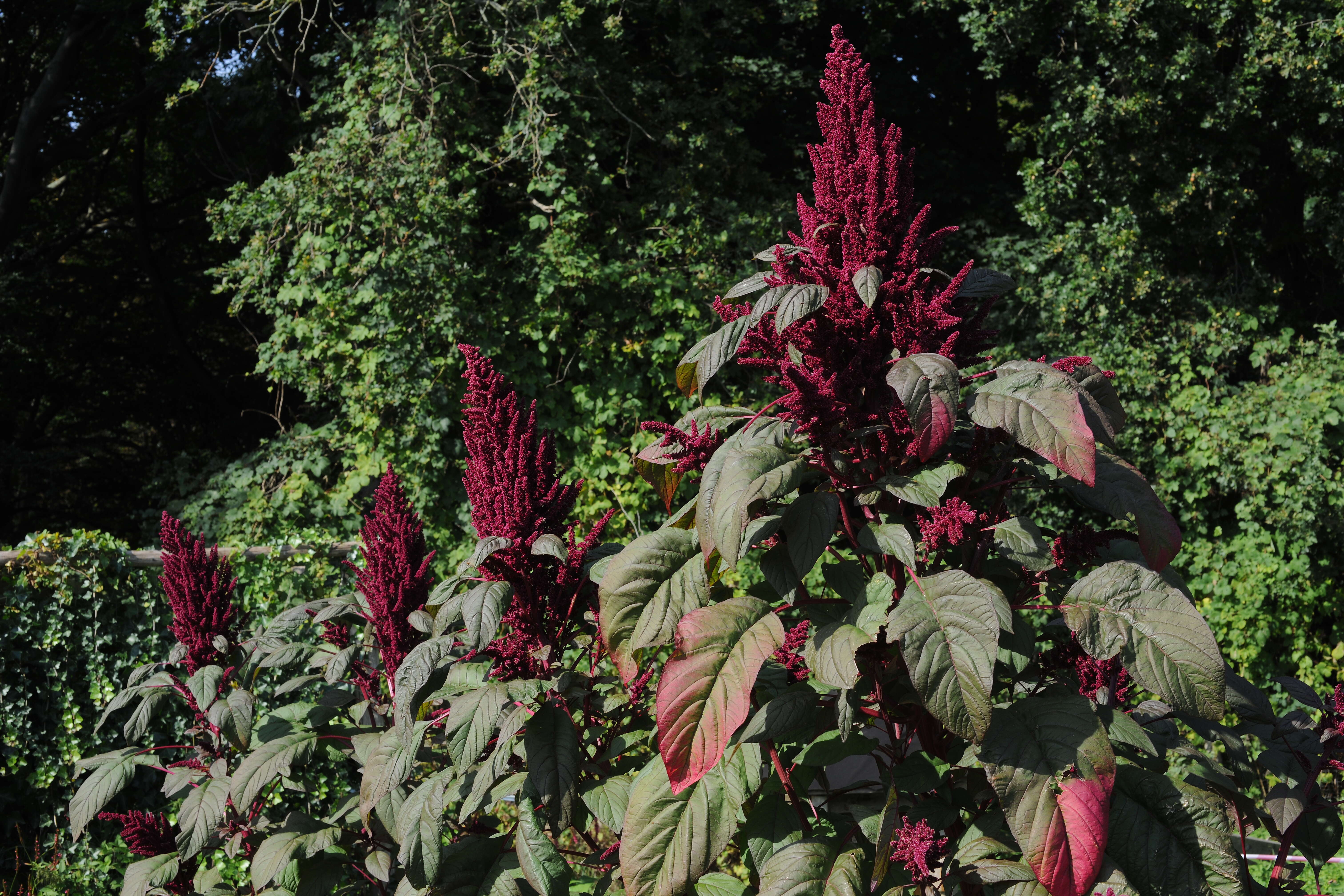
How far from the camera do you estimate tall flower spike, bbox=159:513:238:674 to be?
238cm

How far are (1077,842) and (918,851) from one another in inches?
8.1

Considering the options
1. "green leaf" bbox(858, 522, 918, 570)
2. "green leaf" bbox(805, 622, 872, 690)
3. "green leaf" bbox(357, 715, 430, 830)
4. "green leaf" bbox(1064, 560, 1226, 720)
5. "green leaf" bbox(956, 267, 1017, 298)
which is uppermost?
"green leaf" bbox(956, 267, 1017, 298)

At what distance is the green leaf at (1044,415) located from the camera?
127 cm

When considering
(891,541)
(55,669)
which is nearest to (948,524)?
(891,541)

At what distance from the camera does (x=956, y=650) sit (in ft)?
4.17

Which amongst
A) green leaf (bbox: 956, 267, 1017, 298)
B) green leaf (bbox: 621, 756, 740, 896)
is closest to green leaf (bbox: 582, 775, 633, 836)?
green leaf (bbox: 621, 756, 740, 896)

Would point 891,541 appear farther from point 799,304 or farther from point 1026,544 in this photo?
point 799,304

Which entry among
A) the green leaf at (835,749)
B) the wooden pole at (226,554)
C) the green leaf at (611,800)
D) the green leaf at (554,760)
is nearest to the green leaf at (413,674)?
the green leaf at (554,760)

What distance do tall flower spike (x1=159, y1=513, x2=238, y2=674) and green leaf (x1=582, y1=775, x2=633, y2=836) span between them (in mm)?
1184

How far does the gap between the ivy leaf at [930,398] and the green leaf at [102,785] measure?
2003mm

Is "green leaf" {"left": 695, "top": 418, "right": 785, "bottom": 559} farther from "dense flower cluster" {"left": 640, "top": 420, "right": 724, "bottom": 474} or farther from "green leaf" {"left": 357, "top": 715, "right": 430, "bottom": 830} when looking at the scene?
"green leaf" {"left": 357, "top": 715, "right": 430, "bottom": 830}

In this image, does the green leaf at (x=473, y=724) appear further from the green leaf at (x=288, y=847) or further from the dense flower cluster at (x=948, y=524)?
the dense flower cluster at (x=948, y=524)

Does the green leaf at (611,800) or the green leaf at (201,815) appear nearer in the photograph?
the green leaf at (611,800)

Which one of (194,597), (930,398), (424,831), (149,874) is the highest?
(930,398)
